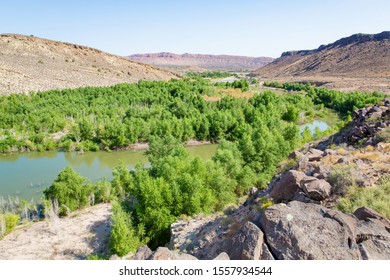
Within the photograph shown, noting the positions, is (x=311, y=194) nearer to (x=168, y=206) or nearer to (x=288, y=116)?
(x=168, y=206)

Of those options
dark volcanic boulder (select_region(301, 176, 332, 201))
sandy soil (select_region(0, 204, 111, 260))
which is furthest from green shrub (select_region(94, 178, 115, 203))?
dark volcanic boulder (select_region(301, 176, 332, 201))

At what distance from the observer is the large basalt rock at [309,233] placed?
22.8 ft

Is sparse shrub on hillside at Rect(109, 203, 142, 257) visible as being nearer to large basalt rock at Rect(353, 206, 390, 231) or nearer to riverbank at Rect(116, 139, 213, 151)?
large basalt rock at Rect(353, 206, 390, 231)

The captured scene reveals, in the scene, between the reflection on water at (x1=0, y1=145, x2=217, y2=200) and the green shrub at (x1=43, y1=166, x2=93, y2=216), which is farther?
→ the reflection on water at (x1=0, y1=145, x2=217, y2=200)

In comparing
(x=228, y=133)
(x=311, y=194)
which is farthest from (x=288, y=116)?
(x=311, y=194)

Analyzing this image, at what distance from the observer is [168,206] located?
60.8 feet

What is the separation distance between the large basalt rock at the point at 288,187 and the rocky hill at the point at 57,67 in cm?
6859

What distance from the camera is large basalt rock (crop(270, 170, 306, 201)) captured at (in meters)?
11.5

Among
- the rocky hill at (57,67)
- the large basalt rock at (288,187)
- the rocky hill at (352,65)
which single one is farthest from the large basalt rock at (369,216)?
the rocky hill at (352,65)

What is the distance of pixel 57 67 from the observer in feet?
287

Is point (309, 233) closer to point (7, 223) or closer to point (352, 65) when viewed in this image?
point (7, 223)

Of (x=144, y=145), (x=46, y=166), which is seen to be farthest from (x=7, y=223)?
(x=144, y=145)

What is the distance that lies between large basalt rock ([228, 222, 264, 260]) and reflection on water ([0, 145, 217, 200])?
19855 mm

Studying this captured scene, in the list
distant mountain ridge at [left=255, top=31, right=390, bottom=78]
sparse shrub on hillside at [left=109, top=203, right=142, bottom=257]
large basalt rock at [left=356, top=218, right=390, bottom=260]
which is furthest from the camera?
distant mountain ridge at [left=255, top=31, right=390, bottom=78]
